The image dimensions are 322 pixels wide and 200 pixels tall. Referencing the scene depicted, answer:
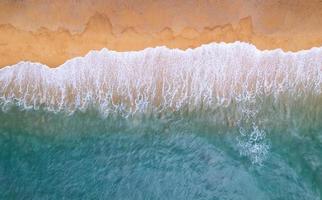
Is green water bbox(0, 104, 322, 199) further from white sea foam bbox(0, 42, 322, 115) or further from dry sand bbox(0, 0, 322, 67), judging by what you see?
dry sand bbox(0, 0, 322, 67)

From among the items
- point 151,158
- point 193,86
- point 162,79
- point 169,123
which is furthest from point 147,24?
point 151,158

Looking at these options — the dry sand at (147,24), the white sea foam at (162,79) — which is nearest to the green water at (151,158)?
the white sea foam at (162,79)

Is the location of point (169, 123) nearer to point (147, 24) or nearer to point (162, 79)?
point (162, 79)

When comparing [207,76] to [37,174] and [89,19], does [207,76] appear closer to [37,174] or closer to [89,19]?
[89,19]

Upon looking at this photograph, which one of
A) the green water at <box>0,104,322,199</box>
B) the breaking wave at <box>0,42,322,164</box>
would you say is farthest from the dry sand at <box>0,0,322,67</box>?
the green water at <box>0,104,322,199</box>

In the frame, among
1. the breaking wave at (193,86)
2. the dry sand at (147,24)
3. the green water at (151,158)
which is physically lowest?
the green water at (151,158)

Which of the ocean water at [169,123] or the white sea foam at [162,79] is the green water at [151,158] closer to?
the ocean water at [169,123]

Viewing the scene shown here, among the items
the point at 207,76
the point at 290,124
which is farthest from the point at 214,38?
the point at 290,124
